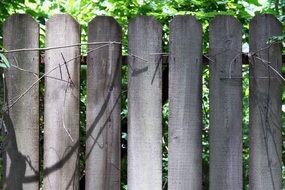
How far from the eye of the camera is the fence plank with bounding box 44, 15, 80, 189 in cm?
248

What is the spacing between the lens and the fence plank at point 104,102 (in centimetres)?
247

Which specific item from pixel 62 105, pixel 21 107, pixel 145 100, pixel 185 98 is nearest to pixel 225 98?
Result: pixel 185 98

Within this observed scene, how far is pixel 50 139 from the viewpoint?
2.50 m

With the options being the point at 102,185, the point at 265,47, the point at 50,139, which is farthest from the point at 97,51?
the point at 265,47

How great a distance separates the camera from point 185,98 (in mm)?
2457

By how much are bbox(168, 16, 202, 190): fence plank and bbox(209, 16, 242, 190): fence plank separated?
0.08m

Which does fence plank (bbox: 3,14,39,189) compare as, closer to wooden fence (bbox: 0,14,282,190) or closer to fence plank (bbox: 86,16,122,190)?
wooden fence (bbox: 0,14,282,190)

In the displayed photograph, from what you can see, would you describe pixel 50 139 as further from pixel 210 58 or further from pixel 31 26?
pixel 210 58

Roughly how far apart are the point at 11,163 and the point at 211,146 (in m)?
1.00

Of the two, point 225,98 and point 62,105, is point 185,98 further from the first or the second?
point 62,105

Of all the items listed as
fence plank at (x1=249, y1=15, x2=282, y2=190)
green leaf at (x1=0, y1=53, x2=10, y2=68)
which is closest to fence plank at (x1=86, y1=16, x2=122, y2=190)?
green leaf at (x1=0, y1=53, x2=10, y2=68)

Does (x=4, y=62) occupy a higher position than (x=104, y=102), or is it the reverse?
(x=4, y=62)

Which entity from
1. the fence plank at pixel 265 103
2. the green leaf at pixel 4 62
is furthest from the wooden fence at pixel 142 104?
the green leaf at pixel 4 62

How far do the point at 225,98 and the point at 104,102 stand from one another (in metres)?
0.60
